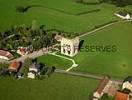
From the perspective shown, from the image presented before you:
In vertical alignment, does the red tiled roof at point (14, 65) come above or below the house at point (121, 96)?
above

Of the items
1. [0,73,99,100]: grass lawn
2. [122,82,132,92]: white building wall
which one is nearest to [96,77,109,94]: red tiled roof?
[0,73,99,100]: grass lawn

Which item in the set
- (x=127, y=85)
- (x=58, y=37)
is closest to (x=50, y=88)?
(x=127, y=85)

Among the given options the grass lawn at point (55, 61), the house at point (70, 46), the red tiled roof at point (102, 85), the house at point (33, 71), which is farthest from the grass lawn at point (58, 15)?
the red tiled roof at point (102, 85)

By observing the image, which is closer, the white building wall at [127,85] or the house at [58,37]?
the white building wall at [127,85]

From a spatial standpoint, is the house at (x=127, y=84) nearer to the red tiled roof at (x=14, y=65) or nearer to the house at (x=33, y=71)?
the house at (x=33, y=71)

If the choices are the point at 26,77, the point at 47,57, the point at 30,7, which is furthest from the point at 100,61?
the point at 30,7

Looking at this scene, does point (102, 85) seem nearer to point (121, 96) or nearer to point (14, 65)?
point (121, 96)

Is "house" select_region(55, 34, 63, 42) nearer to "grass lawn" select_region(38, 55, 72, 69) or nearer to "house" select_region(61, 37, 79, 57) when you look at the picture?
"house" select_region(61, 37, 79, 57)
